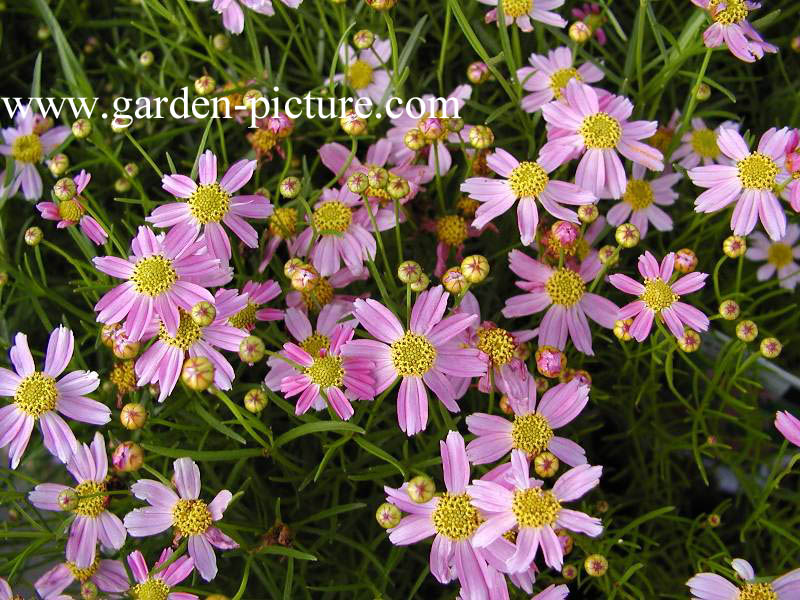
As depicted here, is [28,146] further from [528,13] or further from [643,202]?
[643,202]

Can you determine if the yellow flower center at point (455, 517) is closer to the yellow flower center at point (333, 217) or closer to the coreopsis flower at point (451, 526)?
the coreopsis flower at point (451, 526)

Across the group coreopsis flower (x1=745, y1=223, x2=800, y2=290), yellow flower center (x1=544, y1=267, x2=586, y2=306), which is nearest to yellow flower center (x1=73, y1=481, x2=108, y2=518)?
yellow flower center (x1=544, y1=267, x2=586, y2=306)

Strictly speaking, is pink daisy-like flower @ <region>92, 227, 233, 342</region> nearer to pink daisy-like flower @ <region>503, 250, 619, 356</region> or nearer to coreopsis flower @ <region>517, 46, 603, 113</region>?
pink daisy-like flower @ <region>503, 250, 619, 356</region>

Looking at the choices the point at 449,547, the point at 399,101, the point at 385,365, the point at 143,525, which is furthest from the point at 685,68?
the point at 143,525

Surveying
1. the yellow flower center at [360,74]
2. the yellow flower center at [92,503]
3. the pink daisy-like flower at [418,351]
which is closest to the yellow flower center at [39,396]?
the yellow flower center at [92,503]

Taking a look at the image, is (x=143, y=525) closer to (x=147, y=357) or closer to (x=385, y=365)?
(x=147, y=357)

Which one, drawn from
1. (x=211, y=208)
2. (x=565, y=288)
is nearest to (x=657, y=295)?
(x=565, y=288)
